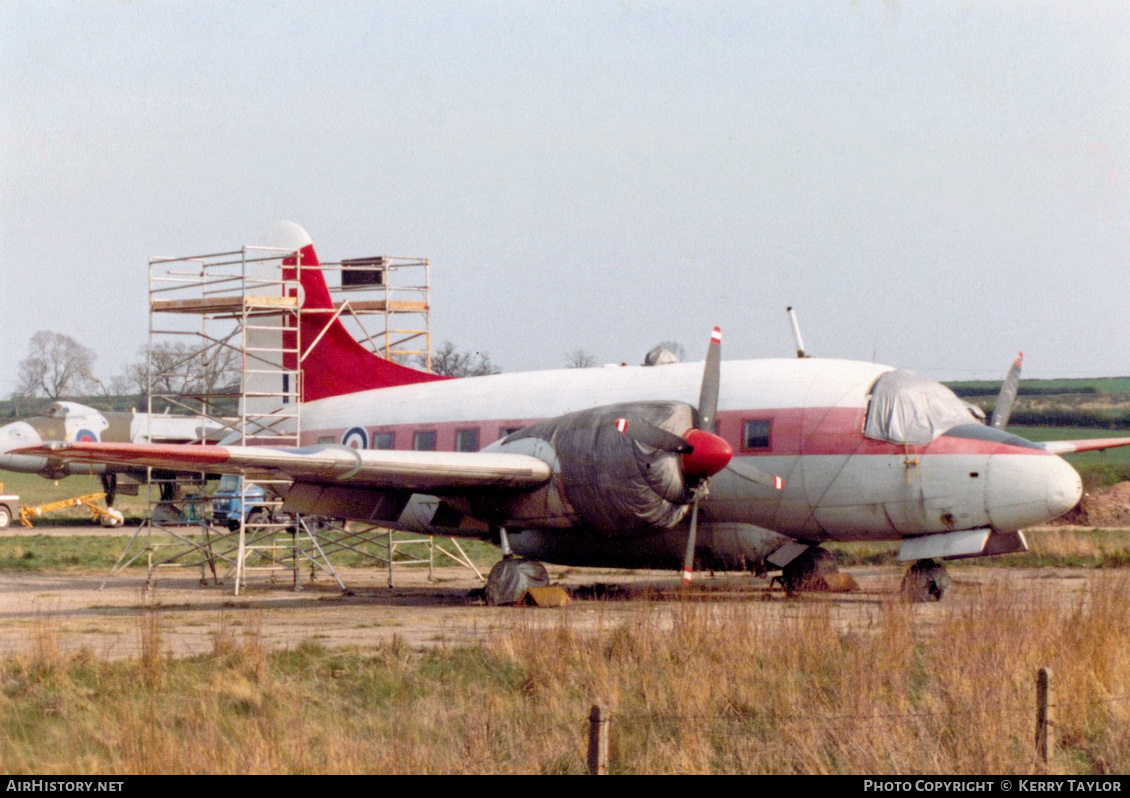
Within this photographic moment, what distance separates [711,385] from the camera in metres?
20.1

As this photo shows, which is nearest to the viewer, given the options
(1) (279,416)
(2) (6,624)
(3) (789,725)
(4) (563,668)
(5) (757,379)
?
(3) (789,725)

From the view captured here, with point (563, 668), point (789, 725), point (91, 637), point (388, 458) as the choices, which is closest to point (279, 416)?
point (388, 458)

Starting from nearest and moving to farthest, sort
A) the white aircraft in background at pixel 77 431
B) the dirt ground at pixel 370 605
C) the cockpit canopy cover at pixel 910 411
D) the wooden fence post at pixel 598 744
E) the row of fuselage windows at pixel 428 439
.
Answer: the wooden fence post at pixel 598 744 < the dirt ground at pixel 370 605 < the cockpit canopy cover at pixel 910 411 < the row of fuselage windows at pixel 428 439 < the white aircraft in background at pixel 77 431

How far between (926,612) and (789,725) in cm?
806

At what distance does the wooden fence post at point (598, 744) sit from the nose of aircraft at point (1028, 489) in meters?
12.4

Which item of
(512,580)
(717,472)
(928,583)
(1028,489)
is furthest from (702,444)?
(1028,489)

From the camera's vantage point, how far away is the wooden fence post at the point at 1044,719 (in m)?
9.38

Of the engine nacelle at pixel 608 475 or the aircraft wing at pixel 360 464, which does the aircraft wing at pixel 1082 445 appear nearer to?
the engine nacelle at pixel 608 475

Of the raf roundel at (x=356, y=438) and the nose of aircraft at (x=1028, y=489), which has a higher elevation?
the raf roundel at (x=356, y=438)

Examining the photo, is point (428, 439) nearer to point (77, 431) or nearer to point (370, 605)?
point (370, 605)

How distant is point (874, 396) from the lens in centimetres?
1992

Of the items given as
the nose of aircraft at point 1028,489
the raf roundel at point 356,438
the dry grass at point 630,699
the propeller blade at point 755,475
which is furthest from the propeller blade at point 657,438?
the raf roundel at point 356,438
